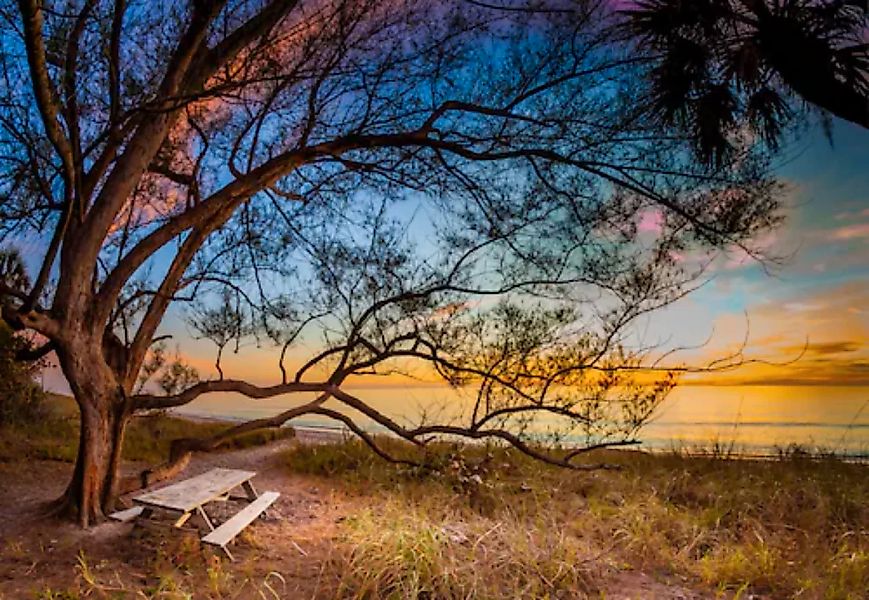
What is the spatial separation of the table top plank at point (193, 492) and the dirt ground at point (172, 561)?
0.26m

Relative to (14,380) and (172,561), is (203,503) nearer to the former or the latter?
(172,561)

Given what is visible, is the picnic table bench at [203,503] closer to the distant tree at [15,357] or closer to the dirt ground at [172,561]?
the dirt ground at [172,561]

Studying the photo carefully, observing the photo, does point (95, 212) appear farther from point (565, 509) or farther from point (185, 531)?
point (565, 509)

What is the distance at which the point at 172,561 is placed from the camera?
5055 mm

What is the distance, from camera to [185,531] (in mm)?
5438

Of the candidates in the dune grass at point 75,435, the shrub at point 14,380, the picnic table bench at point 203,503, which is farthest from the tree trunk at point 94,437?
the dune grass at point 75,435

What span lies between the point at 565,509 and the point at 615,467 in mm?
769

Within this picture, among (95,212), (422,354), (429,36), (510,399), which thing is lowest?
(510,399)

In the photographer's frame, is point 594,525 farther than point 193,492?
Yes

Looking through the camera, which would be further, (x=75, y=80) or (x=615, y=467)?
(x=615, y=467)

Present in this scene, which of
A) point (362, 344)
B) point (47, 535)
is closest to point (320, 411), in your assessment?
point (362, 344)

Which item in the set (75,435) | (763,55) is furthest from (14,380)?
(763,55)

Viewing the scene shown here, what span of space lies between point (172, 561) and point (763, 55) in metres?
6.74

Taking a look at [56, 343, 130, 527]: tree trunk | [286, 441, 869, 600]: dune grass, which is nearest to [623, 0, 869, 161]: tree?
[286, 441, 869, 600]: dune grass
